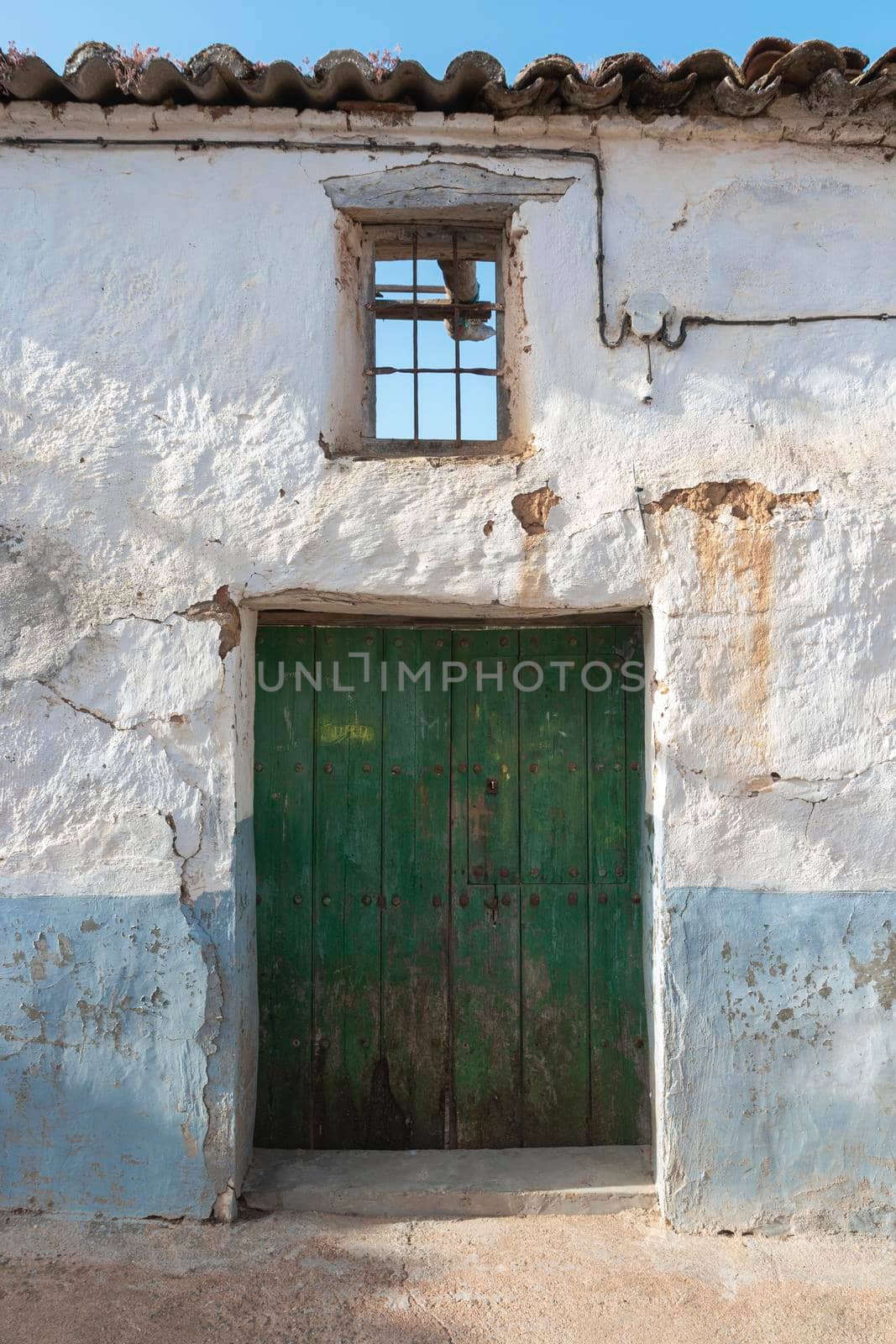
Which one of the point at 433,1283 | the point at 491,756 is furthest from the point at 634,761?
the point at 433,1283

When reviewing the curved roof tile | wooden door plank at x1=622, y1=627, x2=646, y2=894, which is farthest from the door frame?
the curved roof tile

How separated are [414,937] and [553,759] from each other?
814 mm

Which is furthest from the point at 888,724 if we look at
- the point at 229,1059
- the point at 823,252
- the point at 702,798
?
the point at 229,1059

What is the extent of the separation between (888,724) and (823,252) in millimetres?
1583

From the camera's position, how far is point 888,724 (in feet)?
10.2

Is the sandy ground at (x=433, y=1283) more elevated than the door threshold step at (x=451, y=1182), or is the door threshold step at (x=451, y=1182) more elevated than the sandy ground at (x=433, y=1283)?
the door threshold step at (x=451, y=1182)

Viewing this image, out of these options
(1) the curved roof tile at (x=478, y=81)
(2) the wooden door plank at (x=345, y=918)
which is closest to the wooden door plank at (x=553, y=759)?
(2) the wooden door plank at (x=345, y=918)

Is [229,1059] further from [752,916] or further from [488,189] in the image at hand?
[488,189]

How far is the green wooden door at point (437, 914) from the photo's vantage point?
347 cm

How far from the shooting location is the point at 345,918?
11.4ft

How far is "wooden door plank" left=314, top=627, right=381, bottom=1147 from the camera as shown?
11.4 feet

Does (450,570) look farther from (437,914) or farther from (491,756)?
(437,914)

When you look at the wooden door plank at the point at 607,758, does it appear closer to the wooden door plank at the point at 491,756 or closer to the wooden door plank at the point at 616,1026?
the wooden door plank at the point at 616,1026

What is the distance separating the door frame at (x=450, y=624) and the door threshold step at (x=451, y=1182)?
5.0 inches
